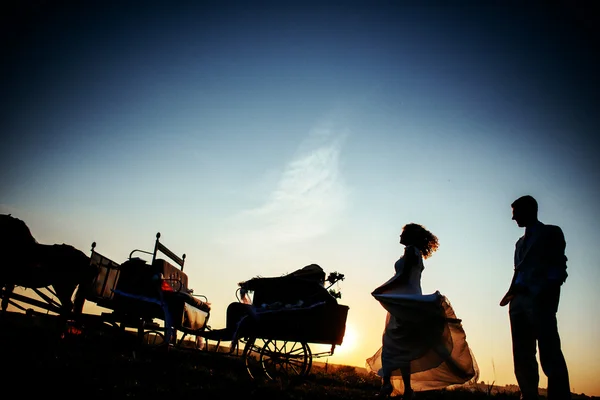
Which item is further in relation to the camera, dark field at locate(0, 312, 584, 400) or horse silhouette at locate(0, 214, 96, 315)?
horse silhouette at locate(0, 214, 96, 315)

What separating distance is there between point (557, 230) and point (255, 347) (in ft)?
18.9

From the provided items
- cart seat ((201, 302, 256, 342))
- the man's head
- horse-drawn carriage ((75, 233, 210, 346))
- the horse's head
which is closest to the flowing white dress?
the man's head

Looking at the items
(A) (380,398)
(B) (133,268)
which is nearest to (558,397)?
(A) (380,398)

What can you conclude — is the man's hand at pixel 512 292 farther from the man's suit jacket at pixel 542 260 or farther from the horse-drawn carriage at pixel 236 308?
the horse-drawn carriage at pixel 236 308

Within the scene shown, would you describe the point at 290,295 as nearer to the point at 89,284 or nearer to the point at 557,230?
the point at 557,230

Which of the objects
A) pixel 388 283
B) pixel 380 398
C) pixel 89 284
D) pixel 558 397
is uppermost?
pixel 388 283

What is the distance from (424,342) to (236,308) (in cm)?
339

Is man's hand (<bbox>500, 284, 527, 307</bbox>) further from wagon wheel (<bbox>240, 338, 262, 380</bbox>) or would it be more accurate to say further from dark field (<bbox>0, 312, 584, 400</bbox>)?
wagon wheel (<bbox>240, 338, 262, 380</bbox>)

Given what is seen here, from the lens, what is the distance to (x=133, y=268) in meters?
7.66

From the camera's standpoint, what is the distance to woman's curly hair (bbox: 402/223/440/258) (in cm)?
671

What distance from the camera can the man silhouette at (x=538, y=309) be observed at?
473 centimetres

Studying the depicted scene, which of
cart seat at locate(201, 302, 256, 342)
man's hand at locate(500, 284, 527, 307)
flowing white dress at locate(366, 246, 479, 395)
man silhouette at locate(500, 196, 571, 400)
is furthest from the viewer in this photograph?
cart seat at locate(201, 302, 256, 342)

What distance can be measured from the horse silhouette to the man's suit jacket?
359 inches

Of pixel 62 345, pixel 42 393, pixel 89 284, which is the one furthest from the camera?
pixel 89 284
